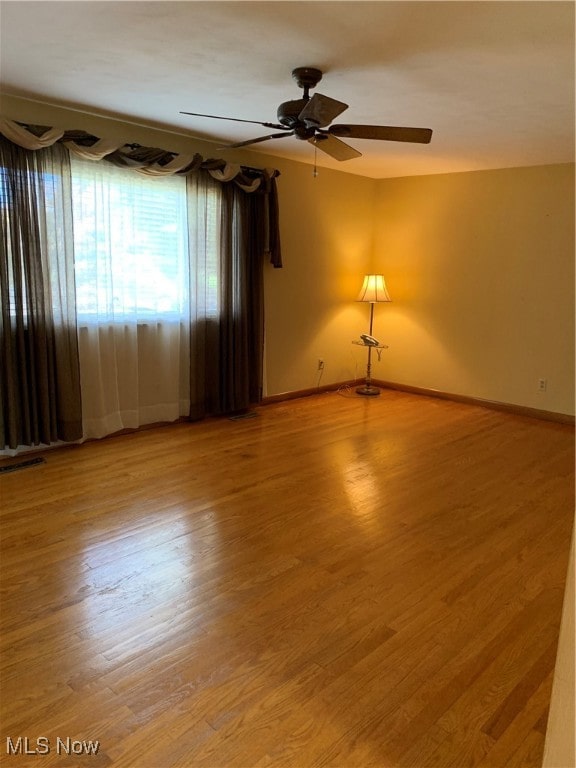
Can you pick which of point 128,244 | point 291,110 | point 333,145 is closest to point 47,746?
point 291,110

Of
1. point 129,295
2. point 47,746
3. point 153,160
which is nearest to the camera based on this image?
point 47,746

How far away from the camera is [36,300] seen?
3.60 m

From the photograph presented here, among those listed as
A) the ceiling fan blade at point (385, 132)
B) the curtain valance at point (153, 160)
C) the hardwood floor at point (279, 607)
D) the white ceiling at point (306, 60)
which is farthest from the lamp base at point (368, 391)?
the ceiling fan blade at point (385, 132)

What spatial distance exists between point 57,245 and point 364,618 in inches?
122

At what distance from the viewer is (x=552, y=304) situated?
5.01 meters

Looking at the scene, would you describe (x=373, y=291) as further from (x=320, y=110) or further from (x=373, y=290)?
(x=320, y=110)

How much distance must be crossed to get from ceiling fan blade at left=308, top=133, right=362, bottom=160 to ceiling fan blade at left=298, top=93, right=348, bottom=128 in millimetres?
242

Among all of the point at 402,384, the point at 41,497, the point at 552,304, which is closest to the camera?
the point at 41,497

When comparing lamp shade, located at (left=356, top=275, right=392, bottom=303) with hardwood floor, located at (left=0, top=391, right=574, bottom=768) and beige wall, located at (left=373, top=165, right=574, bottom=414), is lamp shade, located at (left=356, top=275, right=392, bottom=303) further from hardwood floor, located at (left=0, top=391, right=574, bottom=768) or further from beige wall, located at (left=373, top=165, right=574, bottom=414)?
hardwood floor, located at (left=0, top=391, right=574, bottom=768)

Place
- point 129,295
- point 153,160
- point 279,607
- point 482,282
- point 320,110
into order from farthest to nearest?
point 482,282, point 129,295, point 153,160, point 320,110, point 279,607

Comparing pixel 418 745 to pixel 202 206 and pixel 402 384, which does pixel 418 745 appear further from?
pixel 402 384

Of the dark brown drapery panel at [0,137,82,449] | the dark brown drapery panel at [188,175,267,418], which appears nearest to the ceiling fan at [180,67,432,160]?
the dark brown drapery panel at [0,137,82,449]

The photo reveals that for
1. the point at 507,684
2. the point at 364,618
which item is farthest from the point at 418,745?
the point at 364,618

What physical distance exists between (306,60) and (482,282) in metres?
3.45
